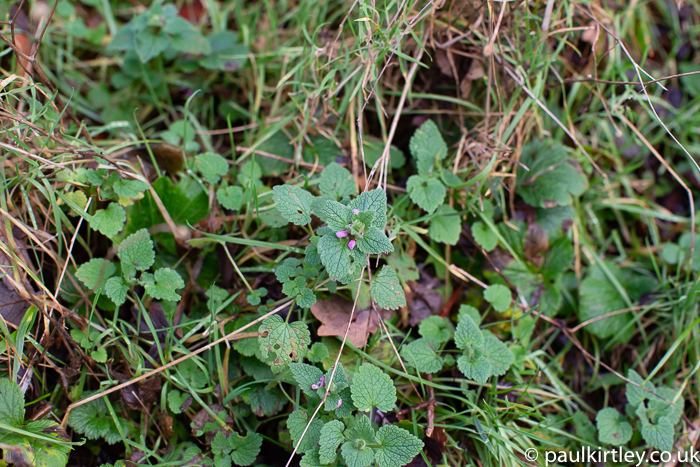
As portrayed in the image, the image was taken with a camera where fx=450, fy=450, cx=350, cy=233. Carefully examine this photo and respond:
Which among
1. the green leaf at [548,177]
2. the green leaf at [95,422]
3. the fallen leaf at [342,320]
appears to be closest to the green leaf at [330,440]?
the fallen leaf at [342,320]

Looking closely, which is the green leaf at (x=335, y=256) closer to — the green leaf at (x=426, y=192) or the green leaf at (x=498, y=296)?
the green leaf at (x=426, y=192)

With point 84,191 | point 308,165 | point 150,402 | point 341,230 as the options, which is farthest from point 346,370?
point 84,191

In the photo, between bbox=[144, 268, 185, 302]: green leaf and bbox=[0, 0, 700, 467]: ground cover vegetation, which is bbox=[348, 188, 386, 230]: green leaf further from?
bbox=[144, 268, 185, 302]: green leaf

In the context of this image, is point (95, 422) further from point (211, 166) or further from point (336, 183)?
point (336, 183)

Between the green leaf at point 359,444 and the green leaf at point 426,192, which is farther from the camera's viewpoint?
the green leaf at point 426,192

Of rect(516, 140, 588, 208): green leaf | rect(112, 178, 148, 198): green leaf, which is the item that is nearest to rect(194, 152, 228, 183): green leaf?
rect(112, 178, 148, 198): green leaf

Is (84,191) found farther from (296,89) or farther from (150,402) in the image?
(296,89)
